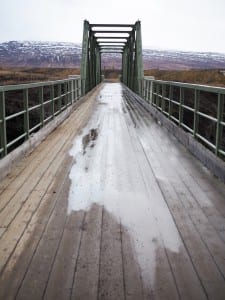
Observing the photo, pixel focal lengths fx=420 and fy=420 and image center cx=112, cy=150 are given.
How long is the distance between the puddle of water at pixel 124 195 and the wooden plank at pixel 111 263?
0.11 m

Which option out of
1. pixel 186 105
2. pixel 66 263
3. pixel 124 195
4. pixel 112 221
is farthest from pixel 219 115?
pixel 186 105

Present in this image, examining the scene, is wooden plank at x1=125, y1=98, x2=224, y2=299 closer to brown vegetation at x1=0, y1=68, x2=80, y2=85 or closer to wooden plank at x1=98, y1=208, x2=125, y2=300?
wooden plank at x1=98, y1=208, x2=125, y2=300

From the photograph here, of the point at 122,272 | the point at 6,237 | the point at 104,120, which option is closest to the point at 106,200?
the point at 6,237

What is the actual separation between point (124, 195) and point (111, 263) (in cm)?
157

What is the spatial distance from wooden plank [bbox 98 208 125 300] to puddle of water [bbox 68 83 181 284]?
11 centimetres

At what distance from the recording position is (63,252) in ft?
9.46

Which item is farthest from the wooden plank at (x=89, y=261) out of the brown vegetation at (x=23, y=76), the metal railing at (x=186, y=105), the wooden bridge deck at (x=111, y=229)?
the brown vegetation at (x=23, y=76)

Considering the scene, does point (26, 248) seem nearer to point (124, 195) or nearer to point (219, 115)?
point (124, 195)

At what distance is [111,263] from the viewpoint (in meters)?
2.74

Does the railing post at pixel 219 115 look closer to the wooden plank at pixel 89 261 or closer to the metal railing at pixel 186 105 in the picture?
the metal railing at pixel 186 105

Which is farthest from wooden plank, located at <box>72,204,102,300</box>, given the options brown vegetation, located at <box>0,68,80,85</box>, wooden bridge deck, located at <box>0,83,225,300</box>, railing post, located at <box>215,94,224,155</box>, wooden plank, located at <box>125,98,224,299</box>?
brown vegetation, located at <box>0,68,80,85</box>

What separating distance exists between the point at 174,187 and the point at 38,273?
2337mm

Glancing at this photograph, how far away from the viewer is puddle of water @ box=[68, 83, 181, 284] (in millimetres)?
3082

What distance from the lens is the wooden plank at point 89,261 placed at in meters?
2.39
